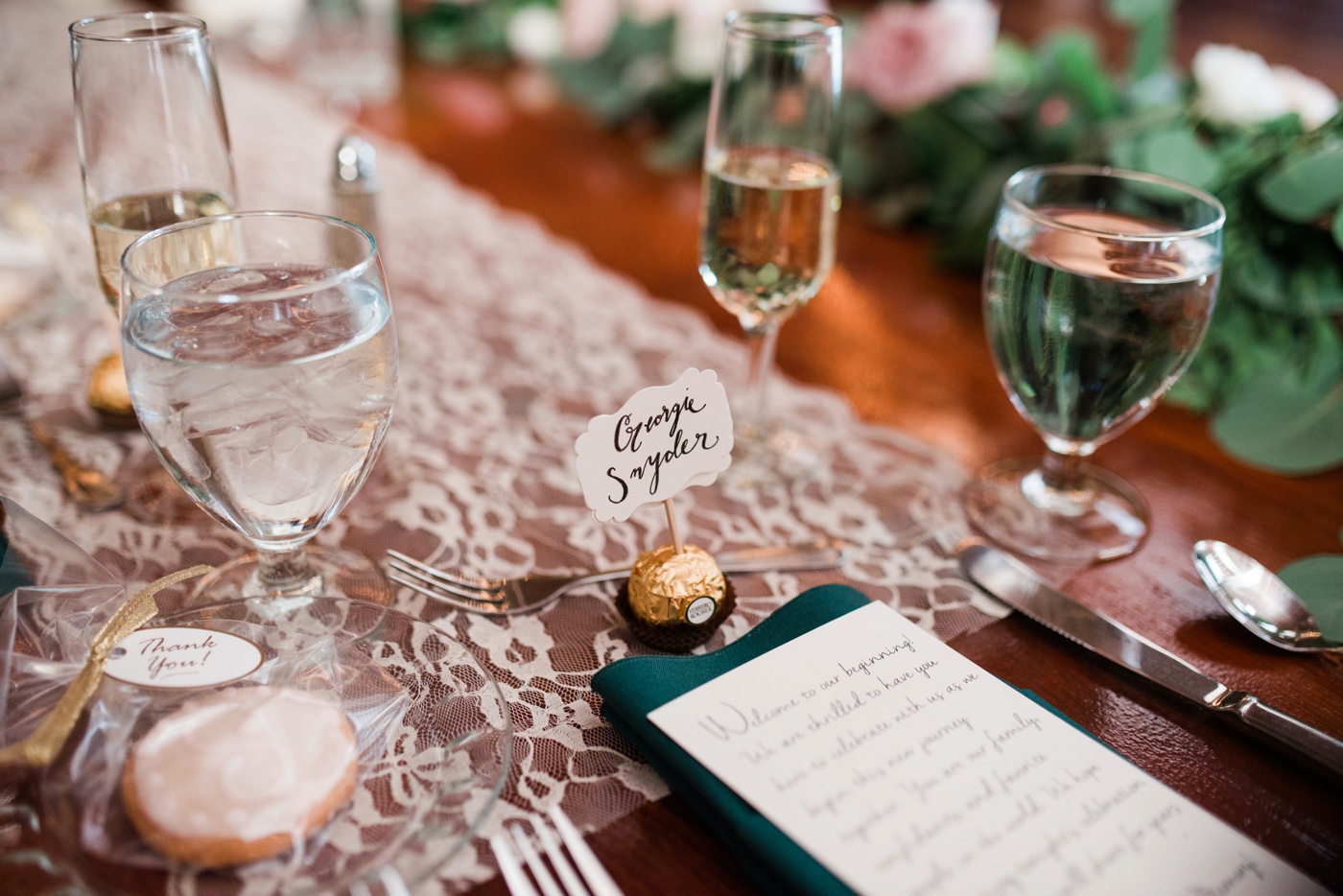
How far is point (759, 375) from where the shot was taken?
899mm

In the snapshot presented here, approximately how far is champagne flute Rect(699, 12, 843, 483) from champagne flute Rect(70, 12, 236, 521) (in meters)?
0.37

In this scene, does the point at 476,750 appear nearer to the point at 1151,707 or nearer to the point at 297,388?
the point at 297,388

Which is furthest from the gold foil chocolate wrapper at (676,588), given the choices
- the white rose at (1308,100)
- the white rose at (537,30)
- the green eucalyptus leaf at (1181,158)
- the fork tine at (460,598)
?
the white rose at (537,30)

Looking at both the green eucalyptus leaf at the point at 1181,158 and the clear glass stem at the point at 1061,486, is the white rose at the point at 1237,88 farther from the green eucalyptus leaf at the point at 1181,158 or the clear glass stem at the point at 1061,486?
the clear glass stem at the point at 1061,486

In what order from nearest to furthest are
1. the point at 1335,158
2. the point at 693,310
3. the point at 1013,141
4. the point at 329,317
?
the point at 329,317, the point at 1335,158, the point at 693,310, the point at 1013,141

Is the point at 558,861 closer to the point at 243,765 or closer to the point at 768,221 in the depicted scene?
the point at 243,765

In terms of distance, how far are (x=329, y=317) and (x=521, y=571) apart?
25 cm

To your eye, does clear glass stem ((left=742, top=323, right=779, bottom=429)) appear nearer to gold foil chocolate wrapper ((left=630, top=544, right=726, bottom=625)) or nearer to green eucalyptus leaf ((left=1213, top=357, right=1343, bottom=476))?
gold foil chocolate wrapper ((left=630, top=544, right=726, bottom=625))

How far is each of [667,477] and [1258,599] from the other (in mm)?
424

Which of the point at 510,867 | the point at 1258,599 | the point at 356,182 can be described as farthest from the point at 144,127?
the point at 1258,599

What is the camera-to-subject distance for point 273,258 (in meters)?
0.60

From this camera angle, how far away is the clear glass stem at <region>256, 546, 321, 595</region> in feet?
2.16

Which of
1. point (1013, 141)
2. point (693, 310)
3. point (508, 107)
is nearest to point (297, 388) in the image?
point (693, 310)

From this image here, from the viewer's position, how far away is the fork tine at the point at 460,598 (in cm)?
67
